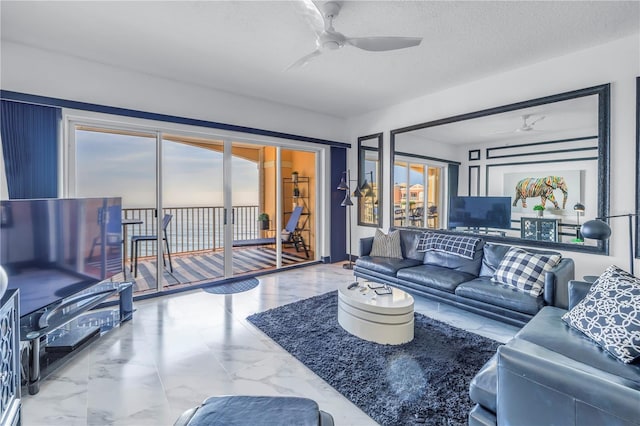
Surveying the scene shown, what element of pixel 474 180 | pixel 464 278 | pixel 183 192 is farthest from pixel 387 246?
pixel 183 192

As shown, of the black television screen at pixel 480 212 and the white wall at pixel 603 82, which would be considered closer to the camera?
the white wall at pixel 603 82

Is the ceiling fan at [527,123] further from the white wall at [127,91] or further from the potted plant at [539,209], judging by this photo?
the white wall at [127,91]

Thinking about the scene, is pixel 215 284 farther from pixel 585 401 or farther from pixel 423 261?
pixel 585 401

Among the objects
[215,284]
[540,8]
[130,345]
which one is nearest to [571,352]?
[540,8]

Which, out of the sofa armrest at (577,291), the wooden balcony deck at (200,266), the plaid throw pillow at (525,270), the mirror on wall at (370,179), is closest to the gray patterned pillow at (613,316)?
the sofa armrest at (577,291)

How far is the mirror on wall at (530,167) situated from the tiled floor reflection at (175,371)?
4.33 feet

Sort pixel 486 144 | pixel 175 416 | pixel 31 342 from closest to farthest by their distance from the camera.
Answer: pixel 175 416 < pixel 31 342 < pixel 486 144

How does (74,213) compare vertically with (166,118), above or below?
below

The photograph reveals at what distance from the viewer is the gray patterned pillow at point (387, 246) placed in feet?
14.2

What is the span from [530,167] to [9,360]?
15.2ft

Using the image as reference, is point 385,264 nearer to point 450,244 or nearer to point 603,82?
point 450,244

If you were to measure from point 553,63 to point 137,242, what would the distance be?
18.4ft

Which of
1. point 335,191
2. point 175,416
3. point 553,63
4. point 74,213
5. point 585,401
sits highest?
point 553,63

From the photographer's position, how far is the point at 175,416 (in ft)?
5.85
